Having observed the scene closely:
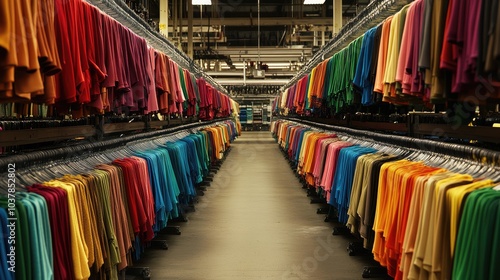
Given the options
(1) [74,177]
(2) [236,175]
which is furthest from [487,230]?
(2) [236,175]

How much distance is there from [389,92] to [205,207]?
4.50m

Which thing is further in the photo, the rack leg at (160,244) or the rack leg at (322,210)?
the rack leg at (322,210)

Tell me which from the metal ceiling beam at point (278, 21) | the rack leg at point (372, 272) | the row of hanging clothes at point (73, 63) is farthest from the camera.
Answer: the metal ceiling beam at point (278, 21)

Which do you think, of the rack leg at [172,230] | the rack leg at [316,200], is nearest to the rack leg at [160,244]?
the rack leg at [172,230]

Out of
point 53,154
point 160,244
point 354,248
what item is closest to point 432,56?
point 53,154

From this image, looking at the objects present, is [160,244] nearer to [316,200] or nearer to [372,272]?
[372,272]

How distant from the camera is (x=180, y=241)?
19.2ft

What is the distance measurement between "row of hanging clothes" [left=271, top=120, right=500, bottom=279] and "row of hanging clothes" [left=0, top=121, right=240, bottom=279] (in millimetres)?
1755

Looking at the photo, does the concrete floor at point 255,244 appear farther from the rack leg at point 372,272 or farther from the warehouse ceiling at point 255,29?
the warehouse ceiling at point 255,29

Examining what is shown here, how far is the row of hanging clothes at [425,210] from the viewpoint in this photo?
2.09 m

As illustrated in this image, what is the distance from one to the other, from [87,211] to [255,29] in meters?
19.4

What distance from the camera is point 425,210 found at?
2.63 metres

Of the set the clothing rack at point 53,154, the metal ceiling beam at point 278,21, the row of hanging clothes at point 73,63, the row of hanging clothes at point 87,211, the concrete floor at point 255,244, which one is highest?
the metal ceiling beam at point 278,21

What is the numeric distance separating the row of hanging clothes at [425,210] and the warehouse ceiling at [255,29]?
9.17 meters
